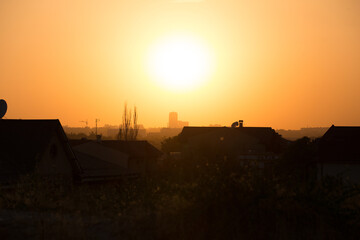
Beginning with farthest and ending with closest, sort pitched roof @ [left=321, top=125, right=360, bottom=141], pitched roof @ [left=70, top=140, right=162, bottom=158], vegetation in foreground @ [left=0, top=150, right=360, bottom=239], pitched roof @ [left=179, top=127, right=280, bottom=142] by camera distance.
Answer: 1. pitched roof @ [left=179, top=127, right=280, bottom=142]
2. pitched roof @ [left=70, top=140, right=162, bottom=158]
3. pitched roof @ [left=321, top=125, right=360, bottom=141]
4. vegetation in foreground @ [left=0, top=150, right=360, bottom=239]

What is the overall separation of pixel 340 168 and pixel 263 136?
24899mm

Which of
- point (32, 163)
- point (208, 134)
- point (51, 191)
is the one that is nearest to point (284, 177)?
point (51, 191)

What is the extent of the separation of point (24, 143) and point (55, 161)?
2226mm

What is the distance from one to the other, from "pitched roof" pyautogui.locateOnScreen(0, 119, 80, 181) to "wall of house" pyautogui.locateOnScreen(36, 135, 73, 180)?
0.27 meters

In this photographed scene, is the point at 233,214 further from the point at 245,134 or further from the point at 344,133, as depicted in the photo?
the point at 245,134

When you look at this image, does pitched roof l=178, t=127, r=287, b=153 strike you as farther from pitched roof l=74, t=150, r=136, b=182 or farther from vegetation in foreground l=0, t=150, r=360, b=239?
vegetation in foreground l=0, t=150, r=360, b=239

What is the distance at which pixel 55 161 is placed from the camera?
26.8 meters

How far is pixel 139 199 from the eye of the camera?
375 inches

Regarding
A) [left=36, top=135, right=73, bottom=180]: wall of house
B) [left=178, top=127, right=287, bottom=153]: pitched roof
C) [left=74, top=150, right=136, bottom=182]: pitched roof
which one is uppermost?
[left=178, top=127, right=287, bottom=153]: pitched roof

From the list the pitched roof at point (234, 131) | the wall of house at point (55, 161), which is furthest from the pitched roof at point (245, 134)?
the wall of house at point (55, 161)

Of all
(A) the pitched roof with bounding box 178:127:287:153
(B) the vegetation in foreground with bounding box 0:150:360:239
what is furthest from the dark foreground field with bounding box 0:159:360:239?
(A) the pitched roof with bounding box 178:127:287:153

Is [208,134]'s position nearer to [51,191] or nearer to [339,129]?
[339,129]

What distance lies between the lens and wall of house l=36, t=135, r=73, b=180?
25800 millimetres

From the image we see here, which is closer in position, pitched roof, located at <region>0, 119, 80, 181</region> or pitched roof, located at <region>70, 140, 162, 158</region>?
pitched roof, located at <region>0, 119, 80, 181</region>
